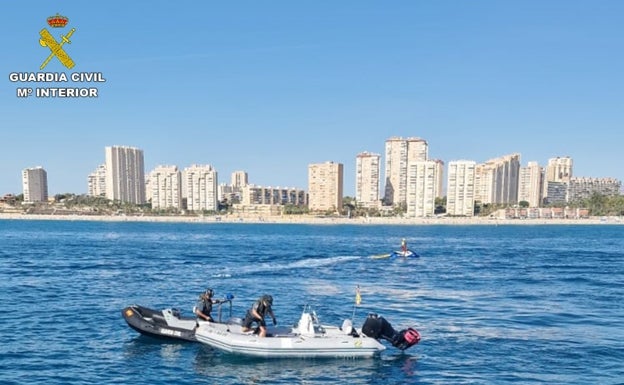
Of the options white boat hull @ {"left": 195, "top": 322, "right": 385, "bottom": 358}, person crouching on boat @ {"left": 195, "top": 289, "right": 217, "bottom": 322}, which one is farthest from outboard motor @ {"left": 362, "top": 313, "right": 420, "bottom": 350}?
person crouching on boat @ {"left": 195, "top": 289, "right": 217, "bottom": 322}

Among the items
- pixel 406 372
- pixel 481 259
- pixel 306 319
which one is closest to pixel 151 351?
pixel 306 319

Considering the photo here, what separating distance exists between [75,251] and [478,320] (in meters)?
63.8

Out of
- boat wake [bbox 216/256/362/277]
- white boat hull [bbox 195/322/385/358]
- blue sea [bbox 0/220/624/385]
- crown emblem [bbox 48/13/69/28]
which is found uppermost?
crown emblem [bbox 48/13/69/28]

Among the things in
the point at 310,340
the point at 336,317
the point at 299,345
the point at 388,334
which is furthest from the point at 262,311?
the point at 336,317

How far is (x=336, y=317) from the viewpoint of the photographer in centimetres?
2920

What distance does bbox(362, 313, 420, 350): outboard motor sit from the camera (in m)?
21.7

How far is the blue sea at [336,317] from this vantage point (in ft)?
64.0

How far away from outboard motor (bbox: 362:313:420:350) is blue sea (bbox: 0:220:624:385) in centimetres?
67

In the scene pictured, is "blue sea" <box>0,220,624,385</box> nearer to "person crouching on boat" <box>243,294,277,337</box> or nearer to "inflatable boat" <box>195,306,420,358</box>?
"inflatable boat" <box>195,306,420,358</box>

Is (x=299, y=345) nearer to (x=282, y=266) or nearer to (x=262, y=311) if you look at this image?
(x=262, y=311)

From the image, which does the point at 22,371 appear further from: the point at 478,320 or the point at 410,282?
the point at 410,282

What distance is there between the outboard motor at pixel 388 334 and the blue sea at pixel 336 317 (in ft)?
2.20

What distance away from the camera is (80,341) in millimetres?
23281

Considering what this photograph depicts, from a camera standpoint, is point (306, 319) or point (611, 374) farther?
point (306, 319)
